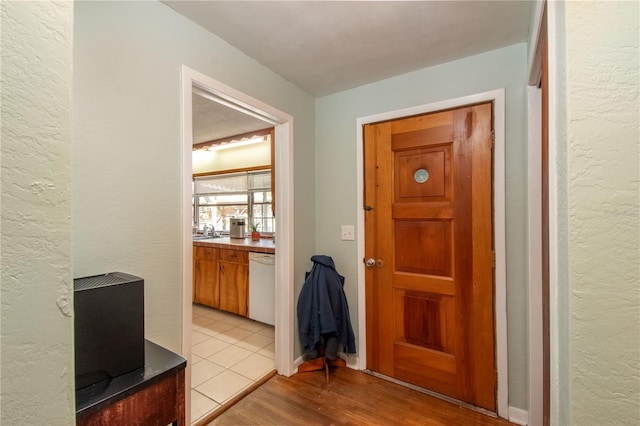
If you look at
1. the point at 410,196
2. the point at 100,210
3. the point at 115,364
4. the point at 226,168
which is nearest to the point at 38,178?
the point at 115,364

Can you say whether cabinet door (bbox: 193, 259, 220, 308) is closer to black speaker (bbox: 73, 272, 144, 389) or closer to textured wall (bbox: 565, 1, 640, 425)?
black speaker (bbox: 73, 272, 144, 389)

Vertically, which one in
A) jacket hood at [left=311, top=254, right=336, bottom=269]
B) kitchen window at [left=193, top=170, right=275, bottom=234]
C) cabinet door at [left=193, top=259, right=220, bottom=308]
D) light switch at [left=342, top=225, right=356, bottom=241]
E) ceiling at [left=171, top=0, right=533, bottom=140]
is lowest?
cabinet door at [left=193, top=259, right=220, bottom=308]

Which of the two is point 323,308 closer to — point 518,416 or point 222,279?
point 518,416

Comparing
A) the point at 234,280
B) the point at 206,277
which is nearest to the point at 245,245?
the point at 234,280

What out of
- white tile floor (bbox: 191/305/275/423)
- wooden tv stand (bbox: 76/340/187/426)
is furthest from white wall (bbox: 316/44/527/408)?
wooden tv stand (bbox: 76/340/187/426)

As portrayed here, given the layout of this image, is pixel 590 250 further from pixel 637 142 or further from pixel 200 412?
pixel 200 412

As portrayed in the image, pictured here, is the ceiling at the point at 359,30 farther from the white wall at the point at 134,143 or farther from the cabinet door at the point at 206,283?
the cabinet door at the point at 206,283

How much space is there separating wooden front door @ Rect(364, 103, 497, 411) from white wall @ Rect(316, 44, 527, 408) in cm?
12

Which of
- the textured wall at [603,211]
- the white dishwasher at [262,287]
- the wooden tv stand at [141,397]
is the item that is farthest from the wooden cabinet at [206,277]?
the textured wall at [603,211]

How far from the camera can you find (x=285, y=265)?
2.22m

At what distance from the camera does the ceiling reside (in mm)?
1438

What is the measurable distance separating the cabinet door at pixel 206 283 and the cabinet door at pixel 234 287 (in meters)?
0.12

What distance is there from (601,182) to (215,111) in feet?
9.82

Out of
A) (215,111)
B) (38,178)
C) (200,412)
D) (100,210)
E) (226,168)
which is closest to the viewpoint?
(38,178)
